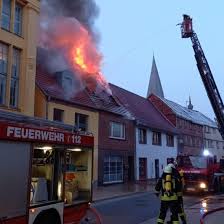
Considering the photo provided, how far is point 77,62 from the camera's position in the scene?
94.8 ft

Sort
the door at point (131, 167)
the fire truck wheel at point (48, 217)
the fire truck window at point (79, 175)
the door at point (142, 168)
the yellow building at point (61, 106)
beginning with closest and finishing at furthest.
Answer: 1. the fire truck wheel at point (48, 217)
2. the fire truck window at point (79, 175)
3. the yellow building at point (61, 106)
4. the door at point (131, 167)
5. the door at point (142, 168)

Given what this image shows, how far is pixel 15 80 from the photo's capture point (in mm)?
21469

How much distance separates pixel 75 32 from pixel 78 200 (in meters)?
18.9

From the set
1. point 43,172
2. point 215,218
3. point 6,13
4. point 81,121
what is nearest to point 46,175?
point 43,172

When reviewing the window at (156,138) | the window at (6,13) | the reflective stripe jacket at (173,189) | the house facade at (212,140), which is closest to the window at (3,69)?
the window at (6,13)

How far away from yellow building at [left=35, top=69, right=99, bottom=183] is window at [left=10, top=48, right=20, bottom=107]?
360cm

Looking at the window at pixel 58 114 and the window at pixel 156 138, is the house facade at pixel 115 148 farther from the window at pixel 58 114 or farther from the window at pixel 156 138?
the window at pixel 156 138

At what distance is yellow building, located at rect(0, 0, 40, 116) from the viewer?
20.6 m

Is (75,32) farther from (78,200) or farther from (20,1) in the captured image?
(78,200)

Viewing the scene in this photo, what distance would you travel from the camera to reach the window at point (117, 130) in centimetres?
3219

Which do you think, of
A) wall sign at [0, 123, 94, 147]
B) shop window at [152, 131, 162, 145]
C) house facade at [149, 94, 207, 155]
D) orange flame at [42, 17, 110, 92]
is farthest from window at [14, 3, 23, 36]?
house facade at [149, 94, 207, 155]

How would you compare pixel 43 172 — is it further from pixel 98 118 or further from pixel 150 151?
pixel 150 151

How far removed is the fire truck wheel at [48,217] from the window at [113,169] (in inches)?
878

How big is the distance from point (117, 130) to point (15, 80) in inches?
513
